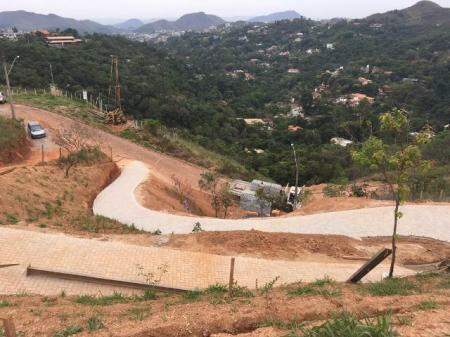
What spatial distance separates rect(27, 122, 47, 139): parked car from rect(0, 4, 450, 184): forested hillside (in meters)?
13.3

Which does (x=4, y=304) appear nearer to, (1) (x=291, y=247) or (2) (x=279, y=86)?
(1) (x=291, y=247)

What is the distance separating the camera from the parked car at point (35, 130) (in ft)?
83.8

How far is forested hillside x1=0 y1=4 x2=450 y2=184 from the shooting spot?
4218cm

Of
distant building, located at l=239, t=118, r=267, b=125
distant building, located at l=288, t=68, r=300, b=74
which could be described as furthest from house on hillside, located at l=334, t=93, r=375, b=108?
distant building, located at l=288, t=68, r=300, b=74

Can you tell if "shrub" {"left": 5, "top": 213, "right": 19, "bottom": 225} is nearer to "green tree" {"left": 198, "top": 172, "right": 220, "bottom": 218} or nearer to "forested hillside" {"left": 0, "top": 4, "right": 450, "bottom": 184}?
"green tree" {"left": 198, "top": 172, "right": 220, "bottom": 218}

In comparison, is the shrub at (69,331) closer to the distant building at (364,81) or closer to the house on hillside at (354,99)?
the house on hillside at (354,99)

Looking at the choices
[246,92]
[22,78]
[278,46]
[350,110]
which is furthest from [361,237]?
[278,46]

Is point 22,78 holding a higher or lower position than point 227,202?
higher

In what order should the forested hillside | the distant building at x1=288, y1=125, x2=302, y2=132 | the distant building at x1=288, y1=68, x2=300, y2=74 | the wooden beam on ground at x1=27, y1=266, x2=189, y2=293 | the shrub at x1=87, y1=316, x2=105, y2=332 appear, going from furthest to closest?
the distant building at x1=288, y1=68, x2=300, y2=74, the distant building at x1=288, y1=125, x2=302, y2=132, the forested hillside, the wooden beam on ground at x1=27, y1=266, x2=189, y2=293, the shrub at x1=87, y1=316, x2=105, y2=332

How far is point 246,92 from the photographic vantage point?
258ft

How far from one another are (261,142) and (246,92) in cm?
3299

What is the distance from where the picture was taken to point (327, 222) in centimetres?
1505

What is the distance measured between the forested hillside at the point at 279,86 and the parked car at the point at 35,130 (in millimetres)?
13331

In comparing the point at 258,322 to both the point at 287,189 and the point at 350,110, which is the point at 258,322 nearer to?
the point at 287,189
